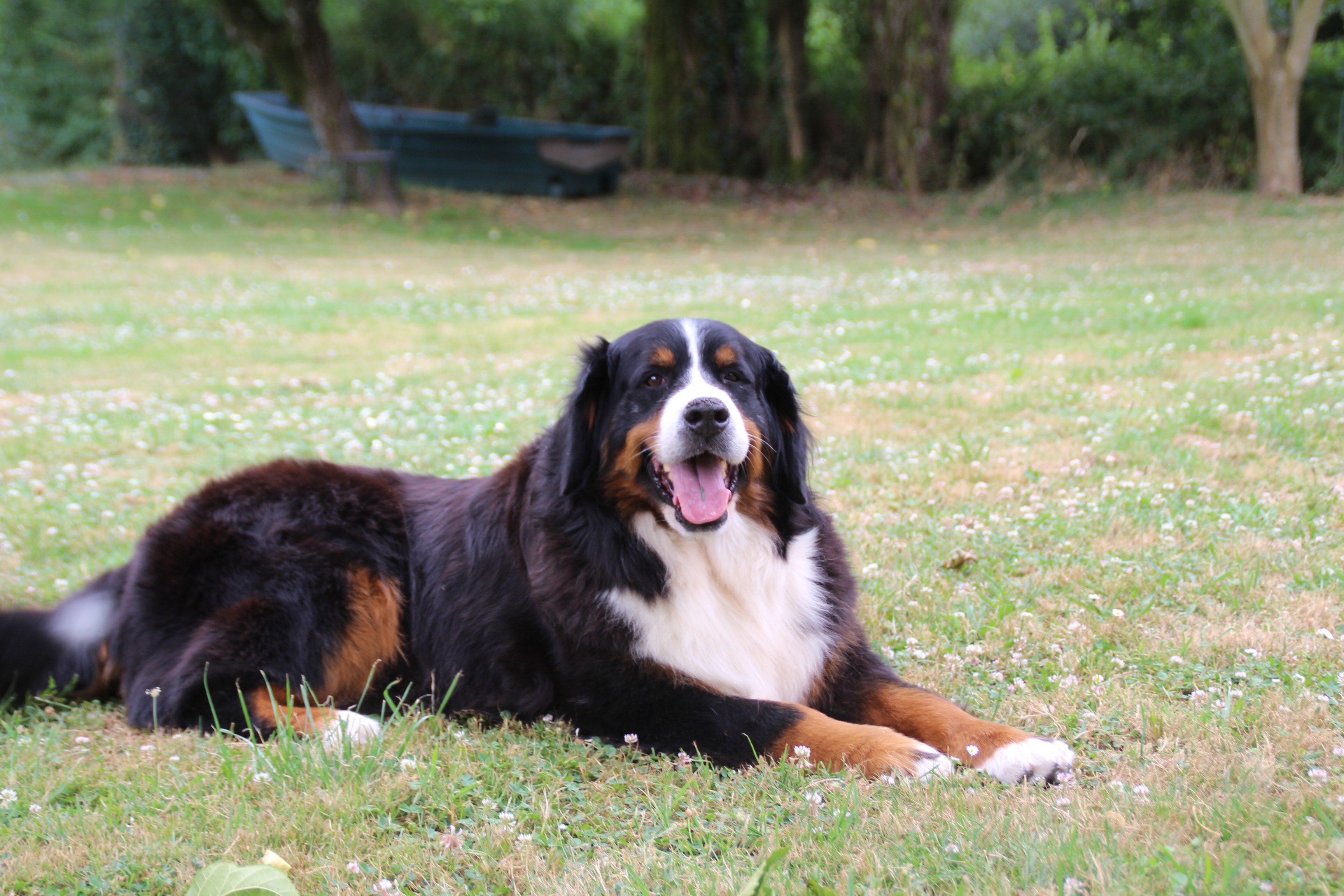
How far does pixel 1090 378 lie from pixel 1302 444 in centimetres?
233

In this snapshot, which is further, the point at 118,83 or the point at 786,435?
the point at 118,83

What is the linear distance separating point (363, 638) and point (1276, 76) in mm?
22127

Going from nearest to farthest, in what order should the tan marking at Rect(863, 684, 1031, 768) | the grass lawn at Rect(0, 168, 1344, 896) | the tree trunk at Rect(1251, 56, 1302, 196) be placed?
the grass lawn at Rect(0, 168, 1344, 896) → the tan marking at Rect(863, 684, 1031, 768) → the tree trunk at Rect(1251, 56, 1302, 196)

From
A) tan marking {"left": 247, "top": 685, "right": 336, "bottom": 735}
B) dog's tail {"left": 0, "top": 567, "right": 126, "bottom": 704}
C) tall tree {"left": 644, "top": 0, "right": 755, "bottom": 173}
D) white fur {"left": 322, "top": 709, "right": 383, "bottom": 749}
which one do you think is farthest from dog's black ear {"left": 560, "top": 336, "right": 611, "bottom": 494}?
tall tree {"left": 644, "top": 0, "right": 755, "bottom": 173}

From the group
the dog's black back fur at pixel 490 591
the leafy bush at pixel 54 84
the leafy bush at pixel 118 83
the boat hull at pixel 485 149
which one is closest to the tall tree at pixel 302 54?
the boat hull at pixel 485 149

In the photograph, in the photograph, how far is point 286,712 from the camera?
370cm

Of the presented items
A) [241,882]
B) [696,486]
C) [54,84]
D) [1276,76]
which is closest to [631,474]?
[696,486]

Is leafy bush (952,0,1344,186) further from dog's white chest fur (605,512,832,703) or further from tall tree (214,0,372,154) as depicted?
dog's white chest fur (605,512,832,703)

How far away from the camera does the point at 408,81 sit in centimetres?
3266

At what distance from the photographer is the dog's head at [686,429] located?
3.50 m

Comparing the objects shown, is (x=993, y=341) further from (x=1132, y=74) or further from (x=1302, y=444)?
(x=1132, y=74)

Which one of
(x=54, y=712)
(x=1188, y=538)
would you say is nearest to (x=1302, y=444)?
(x=1188, y=538)

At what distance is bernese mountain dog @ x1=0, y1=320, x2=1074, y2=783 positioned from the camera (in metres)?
3.45

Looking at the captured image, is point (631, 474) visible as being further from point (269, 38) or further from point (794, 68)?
point (794, 68)
